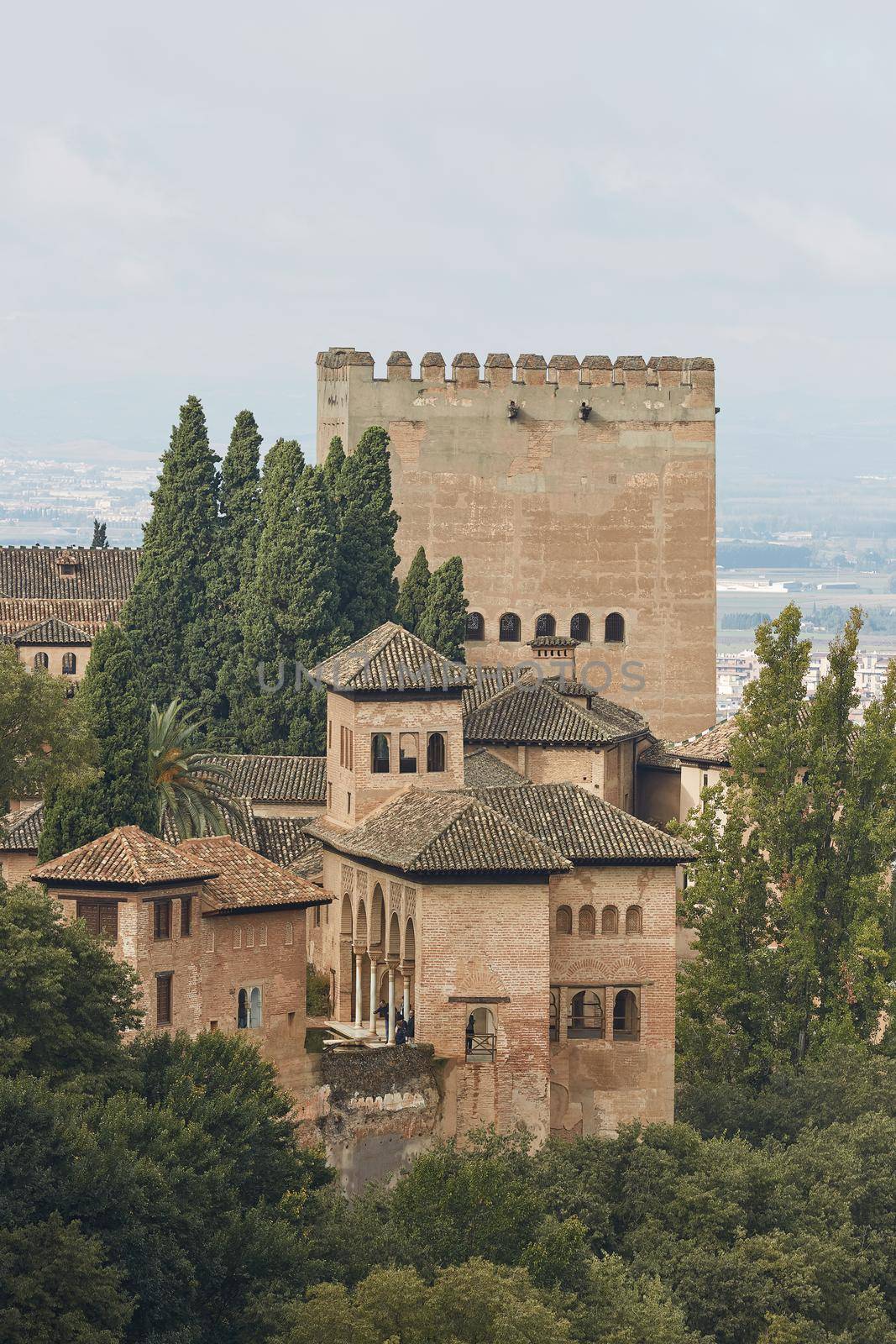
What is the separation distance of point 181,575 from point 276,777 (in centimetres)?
1192

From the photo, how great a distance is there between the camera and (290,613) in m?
77.1

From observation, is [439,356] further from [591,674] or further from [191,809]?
[191,809]

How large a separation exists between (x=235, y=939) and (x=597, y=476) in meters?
34.9

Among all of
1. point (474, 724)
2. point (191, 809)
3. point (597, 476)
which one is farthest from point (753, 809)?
point (597, 476)

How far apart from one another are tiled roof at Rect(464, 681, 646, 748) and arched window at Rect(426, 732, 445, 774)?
289 inches

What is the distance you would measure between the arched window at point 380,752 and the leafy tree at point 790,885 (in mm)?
6490

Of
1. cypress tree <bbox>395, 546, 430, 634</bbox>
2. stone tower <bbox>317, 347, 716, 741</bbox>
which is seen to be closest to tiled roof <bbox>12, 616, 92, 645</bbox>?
stone tower <bbox>317, 347, 716, 741</bbox>

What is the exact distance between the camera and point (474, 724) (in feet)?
229

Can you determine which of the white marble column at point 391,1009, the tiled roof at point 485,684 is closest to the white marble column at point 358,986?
the white marble column at point 391,1009

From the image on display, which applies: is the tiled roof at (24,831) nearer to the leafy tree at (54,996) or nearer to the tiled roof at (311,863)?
the tiled roof at (311,863)

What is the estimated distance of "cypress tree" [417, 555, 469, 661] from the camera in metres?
77.2

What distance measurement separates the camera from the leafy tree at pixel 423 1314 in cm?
4506

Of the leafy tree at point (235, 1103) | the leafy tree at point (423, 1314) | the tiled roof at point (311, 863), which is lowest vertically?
the leafy tree at point (423, 1314)

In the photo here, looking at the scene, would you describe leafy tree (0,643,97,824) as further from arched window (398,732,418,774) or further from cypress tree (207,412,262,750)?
cypress tree (207,412,262,750)
